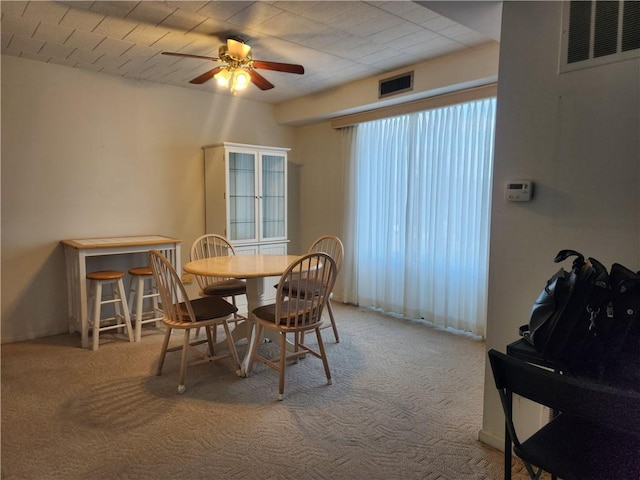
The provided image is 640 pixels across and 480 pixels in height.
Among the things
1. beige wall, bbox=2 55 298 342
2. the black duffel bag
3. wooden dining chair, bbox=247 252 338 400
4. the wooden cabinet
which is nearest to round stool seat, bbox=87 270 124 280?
beige wall, bbox=2 55 298 342

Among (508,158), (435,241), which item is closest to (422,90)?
(435,241)

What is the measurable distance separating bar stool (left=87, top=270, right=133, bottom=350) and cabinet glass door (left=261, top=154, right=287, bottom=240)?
5.24 feet

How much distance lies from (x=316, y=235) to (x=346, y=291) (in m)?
0.85

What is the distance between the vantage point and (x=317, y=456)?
199 centimetres

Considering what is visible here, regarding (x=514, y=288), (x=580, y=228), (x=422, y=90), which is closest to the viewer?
(x=580, y=228)

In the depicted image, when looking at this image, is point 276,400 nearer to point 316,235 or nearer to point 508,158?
point 508,158

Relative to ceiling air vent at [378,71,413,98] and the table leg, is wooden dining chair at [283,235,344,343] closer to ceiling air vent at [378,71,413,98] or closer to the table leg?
the table leg

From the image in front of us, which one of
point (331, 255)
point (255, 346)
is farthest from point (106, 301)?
point (331, 255)

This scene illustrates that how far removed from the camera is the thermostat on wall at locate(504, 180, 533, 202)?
1907 mm

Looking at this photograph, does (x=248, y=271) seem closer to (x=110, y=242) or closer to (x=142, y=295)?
(x=142, y=295)

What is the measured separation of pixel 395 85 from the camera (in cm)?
379

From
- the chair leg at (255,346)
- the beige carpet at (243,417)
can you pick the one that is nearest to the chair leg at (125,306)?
the beige carpet at (243,417)

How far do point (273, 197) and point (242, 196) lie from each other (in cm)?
41

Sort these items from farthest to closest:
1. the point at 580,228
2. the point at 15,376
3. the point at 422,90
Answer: the point at 422,90, the point at 15,376, the point at 580,228
